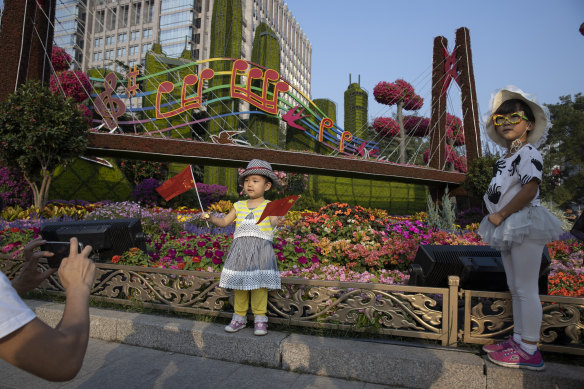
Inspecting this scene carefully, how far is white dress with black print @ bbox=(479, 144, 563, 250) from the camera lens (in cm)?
231

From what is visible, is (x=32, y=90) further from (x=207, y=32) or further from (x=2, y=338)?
(x=207, y=32)

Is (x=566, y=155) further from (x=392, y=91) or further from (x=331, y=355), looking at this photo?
(x=331, y=355)

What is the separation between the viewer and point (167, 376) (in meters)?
2.51

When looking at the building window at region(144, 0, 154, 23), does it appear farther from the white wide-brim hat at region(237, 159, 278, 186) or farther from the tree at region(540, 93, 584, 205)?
the white wide-brim hat at region(237, 159, 278, 186)

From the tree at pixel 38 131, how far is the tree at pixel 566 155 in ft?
111

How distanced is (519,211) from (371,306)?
1.30 meters

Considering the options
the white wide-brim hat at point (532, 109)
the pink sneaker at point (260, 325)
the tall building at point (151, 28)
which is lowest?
the pink sneaker at point (260, 325)

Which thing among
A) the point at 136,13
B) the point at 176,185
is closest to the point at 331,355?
the point at 176,185

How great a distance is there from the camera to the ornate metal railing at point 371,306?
2.68 metres

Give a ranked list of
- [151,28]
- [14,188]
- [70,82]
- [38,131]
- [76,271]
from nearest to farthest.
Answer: [76,271], [38,131], [14,188], [70,82], [151,28]

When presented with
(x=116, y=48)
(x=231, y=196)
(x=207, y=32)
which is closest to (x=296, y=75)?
(x=207, y=32)

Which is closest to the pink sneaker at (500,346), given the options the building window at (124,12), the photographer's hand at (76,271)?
the photographer's hand at (76,271)

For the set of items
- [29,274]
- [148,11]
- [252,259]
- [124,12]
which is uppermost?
[124,12]

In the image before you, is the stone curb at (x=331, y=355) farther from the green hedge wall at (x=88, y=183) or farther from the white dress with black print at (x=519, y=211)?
the green hedge wall at (x=88, y=183)
